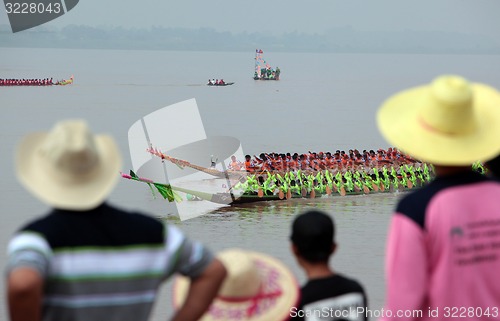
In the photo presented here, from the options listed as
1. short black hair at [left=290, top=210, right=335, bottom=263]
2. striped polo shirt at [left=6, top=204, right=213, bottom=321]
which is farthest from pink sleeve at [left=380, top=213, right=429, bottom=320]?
striped polo shirt at [left=6, top=204, right=213, bottom=321]

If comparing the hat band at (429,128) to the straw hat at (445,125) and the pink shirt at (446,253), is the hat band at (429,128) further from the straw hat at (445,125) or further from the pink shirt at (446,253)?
the pink shirt at (446,253)

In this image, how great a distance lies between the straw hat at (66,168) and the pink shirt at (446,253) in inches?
31.8

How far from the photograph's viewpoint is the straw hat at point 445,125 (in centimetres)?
233

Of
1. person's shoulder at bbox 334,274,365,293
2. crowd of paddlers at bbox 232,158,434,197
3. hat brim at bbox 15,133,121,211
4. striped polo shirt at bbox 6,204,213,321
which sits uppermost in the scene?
hat brim at bbox 15,133,121,211

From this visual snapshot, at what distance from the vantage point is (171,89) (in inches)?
2566

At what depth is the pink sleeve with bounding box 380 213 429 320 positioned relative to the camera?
221 cm

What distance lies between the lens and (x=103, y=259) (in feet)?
6.52

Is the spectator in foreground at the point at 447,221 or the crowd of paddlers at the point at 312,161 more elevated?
the spectator in foreground at the point at 447,221

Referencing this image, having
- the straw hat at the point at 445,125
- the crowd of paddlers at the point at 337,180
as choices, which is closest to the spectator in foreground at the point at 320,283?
the straw hat at the point at 445,125

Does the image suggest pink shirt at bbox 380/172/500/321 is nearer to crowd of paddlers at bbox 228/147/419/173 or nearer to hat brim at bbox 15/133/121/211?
hat brim at bbox 15/133/121/211

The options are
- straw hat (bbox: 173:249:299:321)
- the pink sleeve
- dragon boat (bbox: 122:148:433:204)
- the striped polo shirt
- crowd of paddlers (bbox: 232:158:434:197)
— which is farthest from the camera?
crowd of paddlers (bbox: 232:158:434:197)

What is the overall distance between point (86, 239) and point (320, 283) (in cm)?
88

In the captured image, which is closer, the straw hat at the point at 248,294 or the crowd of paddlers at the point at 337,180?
the straw hat at the point at 248,294

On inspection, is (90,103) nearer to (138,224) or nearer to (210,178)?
(210,178)
